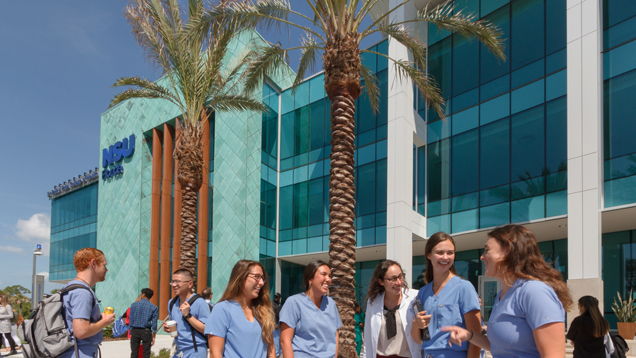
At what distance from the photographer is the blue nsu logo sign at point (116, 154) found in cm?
3253

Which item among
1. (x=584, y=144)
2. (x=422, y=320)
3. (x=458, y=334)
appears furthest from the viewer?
(x=584, y=144)

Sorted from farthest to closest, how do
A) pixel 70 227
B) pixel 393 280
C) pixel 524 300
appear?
pixel 70 227 → pixel 393 280 → pixel 524 300

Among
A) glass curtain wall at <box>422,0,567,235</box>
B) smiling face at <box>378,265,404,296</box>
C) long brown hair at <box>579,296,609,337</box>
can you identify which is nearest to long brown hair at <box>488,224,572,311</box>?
smiling face at <box>378,265,404,296</box>

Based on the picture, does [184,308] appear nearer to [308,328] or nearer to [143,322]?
[308,328]

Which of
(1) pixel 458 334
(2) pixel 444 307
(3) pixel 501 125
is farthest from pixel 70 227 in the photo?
(1) pixel 458 334

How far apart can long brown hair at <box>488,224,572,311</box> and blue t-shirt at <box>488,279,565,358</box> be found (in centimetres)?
8

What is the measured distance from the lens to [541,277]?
2984 millimetres

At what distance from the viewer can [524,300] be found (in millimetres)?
2865

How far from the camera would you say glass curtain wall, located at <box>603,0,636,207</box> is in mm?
14984

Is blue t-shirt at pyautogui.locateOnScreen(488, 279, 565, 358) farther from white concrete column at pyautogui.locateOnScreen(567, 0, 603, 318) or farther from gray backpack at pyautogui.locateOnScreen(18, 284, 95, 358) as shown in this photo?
white concrete column at pyautogui.locateOnScreen(567, 0, 603, 318)

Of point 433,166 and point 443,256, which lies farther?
point 433,166

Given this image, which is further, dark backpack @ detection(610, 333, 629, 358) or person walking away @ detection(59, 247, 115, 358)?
dark backpack @ detection(610, 333, 629, 358)

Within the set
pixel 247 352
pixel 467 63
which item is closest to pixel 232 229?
pixel 467 63

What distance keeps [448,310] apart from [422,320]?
0.30m
